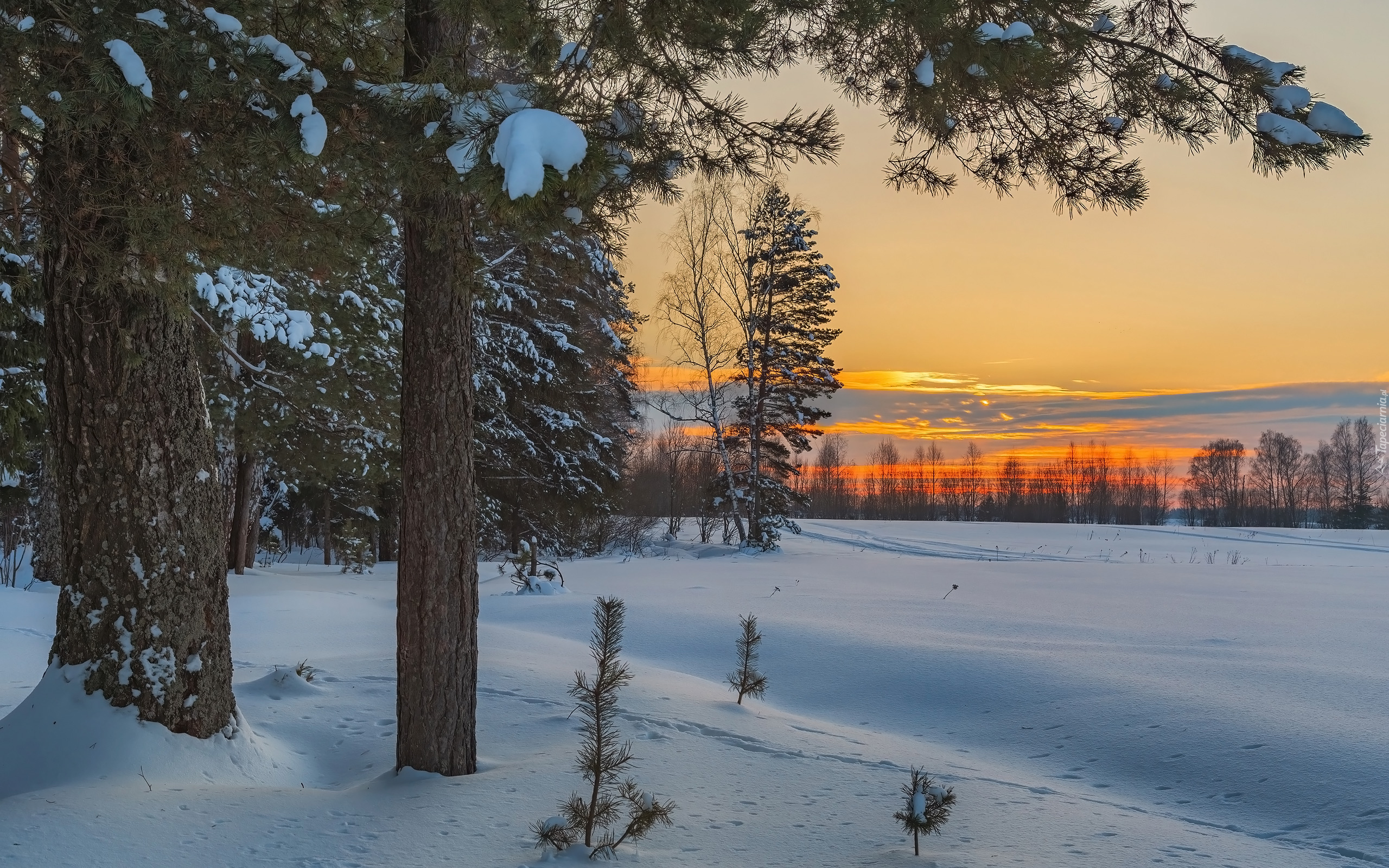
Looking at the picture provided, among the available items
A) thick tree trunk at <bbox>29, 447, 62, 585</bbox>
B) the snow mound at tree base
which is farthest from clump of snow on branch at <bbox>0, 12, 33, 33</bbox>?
thick tree trunk at <bbox>29, 447, 62, 585</bbox>

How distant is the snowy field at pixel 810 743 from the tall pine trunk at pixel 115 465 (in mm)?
224

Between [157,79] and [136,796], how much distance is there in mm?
2642

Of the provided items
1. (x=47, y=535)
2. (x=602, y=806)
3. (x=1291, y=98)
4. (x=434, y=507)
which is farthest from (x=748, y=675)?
(x=47, y=535)

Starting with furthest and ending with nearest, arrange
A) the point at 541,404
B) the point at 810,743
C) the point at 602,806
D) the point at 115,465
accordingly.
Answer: the point at 541,404, the point at 810,743, the point at 115,465, the point at 602,806

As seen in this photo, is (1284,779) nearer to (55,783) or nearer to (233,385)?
(55,783)

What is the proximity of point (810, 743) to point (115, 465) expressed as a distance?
358 cm

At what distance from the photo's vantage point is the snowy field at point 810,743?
9.97 ft

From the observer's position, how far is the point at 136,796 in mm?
3197

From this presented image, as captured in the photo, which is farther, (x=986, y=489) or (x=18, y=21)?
(x=986, y=489)

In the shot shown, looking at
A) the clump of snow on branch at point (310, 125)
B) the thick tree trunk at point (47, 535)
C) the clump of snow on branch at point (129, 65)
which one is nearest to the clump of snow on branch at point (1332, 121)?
the clump of snow on branch at point (310, 125)

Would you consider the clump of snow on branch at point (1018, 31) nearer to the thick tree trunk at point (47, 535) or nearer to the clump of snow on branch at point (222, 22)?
the clump of snow on branch at point (222, 22)

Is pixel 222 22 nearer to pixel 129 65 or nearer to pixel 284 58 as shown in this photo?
pixel 284 58

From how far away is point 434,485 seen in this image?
3697 millimetres

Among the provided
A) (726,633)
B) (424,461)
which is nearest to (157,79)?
(424,461)
